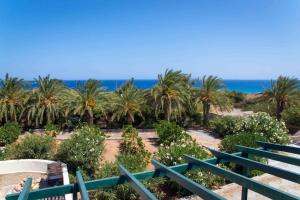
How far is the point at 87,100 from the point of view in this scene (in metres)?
21.4

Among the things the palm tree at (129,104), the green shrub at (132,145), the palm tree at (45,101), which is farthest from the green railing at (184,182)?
the palm tree at (45,101)

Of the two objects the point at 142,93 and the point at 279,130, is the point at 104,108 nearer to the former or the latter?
the point at 142,93

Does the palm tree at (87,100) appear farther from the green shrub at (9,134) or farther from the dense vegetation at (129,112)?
the green shrub at (9,134)

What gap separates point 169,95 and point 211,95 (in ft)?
12.3

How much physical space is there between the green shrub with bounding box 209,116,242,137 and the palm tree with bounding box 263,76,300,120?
625 cm

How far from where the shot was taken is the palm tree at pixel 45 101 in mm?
21312

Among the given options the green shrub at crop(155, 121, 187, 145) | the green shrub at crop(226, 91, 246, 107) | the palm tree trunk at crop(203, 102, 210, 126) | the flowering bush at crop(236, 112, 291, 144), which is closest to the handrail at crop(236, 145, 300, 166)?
the green shrub at crop(155, 121, 187, 145)

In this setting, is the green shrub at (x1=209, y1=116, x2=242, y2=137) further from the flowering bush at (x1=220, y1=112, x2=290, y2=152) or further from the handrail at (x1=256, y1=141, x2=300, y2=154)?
the handrail at (x1=256, y1=141, x2=300, y2=154)

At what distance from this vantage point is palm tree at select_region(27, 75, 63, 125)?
21.3 metres

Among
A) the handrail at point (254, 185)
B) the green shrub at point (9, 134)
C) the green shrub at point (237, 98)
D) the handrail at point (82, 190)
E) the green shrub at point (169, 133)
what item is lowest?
the green shrub at point (9, 134)

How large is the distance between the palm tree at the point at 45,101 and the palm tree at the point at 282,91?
16.9m

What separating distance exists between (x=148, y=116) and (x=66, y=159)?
36.9ft

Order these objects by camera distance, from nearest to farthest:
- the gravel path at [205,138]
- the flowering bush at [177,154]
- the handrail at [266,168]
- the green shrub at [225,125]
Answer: the handrail at [266,168] → the flowering bush at [177,154] → the gravel path at [205,138] → the green shrub at [225,125]

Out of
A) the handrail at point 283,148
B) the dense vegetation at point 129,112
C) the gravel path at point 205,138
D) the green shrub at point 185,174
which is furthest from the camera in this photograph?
the gravel path at point 205,138
